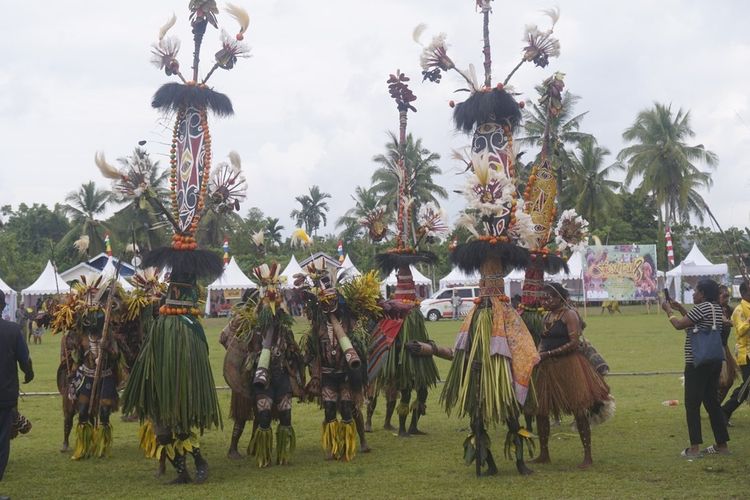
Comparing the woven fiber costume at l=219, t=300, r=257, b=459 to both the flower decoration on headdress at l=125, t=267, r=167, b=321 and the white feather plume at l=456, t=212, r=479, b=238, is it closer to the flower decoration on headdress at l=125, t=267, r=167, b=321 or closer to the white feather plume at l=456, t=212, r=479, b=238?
the flower decoration on headdress at l=125, t=267, r=167, b=321

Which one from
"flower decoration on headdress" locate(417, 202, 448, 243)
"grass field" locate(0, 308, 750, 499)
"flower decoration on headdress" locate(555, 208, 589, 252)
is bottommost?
"grass field" locate(0, 308, 750, 499)

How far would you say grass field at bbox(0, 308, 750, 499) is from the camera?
7.17m

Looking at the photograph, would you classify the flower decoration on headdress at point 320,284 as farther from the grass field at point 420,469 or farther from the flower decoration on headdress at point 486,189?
the flower decoration on headdress at point 486,189

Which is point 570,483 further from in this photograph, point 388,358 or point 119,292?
point 119,292

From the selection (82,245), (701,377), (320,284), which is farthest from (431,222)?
(82,245)

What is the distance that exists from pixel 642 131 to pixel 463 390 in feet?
153

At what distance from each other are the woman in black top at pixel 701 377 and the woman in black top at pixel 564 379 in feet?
2.76

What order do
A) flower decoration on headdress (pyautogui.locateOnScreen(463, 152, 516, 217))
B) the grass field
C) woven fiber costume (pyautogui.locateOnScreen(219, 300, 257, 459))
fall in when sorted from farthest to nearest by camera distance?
woven fiber costume (pyautogui.locateOnScreen(219, 300, 257, 459))
flower decoration on headdress (pyautogui.locateOnScreen(463, 152, 516, 217))
the grass field

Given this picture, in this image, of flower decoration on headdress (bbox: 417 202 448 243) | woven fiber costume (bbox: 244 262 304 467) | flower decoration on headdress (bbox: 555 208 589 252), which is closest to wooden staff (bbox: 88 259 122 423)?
woven fiber costume (bbox: 244 262 304 467)

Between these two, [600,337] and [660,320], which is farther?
[660,320]

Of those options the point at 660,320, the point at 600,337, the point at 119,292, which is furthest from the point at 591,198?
the point at 119,292

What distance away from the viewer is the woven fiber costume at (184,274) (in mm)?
7590

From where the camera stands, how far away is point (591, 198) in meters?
49.9

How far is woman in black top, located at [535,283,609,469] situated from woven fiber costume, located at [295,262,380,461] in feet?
6.25
